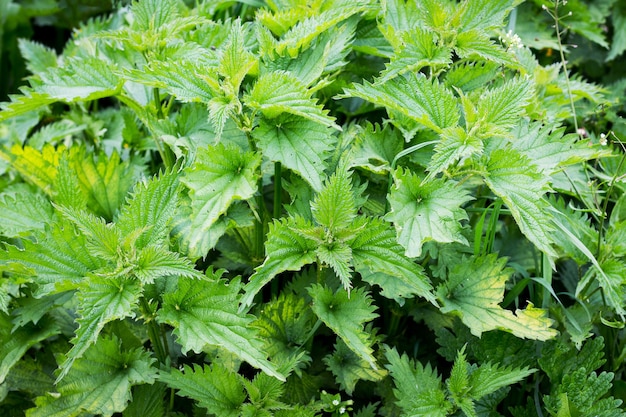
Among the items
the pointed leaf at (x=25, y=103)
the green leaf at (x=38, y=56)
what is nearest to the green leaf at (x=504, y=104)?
the pointed leaf at (x=25, y=103)

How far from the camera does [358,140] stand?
6.08 feet

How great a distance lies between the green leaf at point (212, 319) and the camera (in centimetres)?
153

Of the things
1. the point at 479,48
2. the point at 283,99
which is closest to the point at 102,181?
the point at 283,99

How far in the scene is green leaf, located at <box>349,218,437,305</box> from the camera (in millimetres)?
1592

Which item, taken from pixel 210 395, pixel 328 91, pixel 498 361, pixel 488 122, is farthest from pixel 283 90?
pixel 498 361

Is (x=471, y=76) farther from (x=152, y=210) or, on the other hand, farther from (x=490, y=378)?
(x=152, y=210)

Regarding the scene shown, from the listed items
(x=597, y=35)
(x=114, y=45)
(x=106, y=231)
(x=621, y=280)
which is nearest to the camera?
(x=106, y=231)

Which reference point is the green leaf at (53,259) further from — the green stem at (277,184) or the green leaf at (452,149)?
the green leaf at (452,149)

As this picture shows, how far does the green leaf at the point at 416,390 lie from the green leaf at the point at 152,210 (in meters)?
0.74

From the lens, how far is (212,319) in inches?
63.4

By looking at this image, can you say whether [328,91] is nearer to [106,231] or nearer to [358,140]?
[358,140]

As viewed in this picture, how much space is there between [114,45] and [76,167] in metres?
0.48

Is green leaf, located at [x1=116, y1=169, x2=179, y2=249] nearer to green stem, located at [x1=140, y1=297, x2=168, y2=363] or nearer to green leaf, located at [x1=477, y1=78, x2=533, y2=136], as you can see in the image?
green stem, located at [x1=140, y1=297, x2=168, y2=363]

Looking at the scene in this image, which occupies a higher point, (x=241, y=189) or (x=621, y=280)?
(x=241, y=189)
